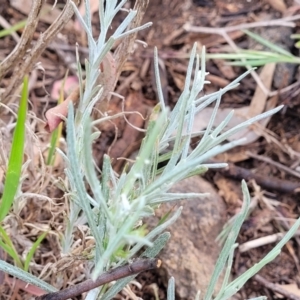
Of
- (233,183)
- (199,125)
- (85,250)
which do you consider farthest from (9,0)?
(85,250)

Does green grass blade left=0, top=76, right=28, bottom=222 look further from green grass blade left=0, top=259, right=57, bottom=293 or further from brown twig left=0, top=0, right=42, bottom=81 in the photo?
brown twig left=0, top=0, right=42, bottom=81

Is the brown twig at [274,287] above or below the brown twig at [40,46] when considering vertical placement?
below

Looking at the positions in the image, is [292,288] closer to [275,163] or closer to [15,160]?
[275,163]

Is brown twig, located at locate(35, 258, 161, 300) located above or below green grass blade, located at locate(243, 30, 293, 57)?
below

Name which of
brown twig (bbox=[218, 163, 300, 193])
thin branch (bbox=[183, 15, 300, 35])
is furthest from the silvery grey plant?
thin branch (bbox=[183, 15, 300, 35])

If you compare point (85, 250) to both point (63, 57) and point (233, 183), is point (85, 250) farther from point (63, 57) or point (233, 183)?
point (63, 57)

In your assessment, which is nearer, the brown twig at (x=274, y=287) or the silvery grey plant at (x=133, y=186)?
the silvery grey plant at (x=133, y=186)

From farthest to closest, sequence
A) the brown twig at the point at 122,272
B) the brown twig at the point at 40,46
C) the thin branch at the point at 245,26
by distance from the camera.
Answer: the thin branch at the point at 245,26
the brown twig at the point at 40,46
the brown twig at the point at 122,272

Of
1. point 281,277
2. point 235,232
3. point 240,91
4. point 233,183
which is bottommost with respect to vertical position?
point 281,277

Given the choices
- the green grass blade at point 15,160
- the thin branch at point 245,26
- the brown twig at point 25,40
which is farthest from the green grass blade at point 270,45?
the green grass blade at point 15,160

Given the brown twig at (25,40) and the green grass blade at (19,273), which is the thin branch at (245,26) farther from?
the green grass blade at (19,273)

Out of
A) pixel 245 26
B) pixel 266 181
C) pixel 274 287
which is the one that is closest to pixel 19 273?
pixel 274 287
